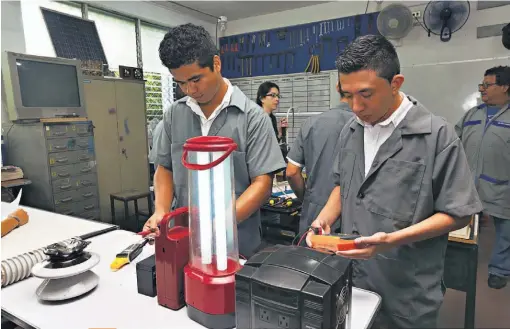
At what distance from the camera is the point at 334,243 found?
1.01 m

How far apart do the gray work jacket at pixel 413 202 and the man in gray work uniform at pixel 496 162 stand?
2321 mm

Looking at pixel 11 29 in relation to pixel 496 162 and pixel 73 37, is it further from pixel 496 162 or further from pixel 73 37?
pixel 496 162

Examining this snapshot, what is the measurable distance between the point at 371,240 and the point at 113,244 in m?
1.12

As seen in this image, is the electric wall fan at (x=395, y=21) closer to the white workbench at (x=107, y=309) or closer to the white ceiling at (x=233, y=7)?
the white ceiling at (x=233, y=7)

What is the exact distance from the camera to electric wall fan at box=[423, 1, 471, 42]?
144 inches

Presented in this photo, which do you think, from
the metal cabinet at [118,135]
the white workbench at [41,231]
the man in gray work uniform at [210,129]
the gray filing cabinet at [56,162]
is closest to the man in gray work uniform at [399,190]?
the man in gray work uniform at [210,129]

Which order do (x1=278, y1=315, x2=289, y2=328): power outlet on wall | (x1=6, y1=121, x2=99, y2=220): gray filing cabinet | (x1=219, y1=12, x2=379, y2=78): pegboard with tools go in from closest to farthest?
(x1=278, y1=315, x2=289, y2=328): power outlet on wall
(x1=6, y1=121, x2=99, y2=220): gray filing cabinet
(x1=219, y1=12, x2=379, y2=78): pegboard with tools

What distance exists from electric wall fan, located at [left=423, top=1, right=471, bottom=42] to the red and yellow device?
146 inches

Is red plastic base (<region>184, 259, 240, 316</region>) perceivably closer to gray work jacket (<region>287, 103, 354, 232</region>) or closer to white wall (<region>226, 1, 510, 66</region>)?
gray work jacket (<region>287, 103, 354, 232</region>)

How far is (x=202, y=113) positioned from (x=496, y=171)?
2.79m

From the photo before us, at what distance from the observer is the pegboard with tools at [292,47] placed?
4.52 meters

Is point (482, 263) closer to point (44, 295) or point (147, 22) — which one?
point (44, 295)

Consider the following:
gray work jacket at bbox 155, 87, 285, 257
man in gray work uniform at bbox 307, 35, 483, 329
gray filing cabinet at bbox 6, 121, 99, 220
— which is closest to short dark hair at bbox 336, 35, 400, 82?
man in gray work uniform at bbox 307, 35, 483, 329

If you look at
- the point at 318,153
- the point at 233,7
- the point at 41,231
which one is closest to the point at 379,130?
the point at 318,153
